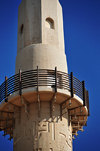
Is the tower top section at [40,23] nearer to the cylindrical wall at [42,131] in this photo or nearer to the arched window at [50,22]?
the arched window at [50,22]

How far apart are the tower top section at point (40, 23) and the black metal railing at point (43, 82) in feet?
11.6

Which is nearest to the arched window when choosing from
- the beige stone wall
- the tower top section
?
the tower top section

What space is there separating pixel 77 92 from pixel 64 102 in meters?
1.34

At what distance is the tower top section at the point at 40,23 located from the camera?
123 feet

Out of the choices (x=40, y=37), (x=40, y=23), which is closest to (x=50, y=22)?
(x=40, y=23)

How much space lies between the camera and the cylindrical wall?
3303 centimetres

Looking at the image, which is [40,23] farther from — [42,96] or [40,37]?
[42,96]

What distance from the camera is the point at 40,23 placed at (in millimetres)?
37812

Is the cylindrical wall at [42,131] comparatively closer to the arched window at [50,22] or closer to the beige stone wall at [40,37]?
the beige stone wall at [40,37]

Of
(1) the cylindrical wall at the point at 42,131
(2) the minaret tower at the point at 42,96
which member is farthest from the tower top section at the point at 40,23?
(1) the cylindrical wall at the point at 42,131

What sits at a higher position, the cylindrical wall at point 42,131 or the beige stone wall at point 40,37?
the beige stone wall at point 40,37

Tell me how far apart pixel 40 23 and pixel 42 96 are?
300 inches

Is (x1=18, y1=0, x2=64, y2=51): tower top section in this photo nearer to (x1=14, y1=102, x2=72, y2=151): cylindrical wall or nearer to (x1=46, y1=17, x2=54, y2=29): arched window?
(x1=46, y1=17, x2=54, y2=29): arched window

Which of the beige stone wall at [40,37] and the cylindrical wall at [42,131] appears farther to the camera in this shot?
the beige stone wall at [40,37]
